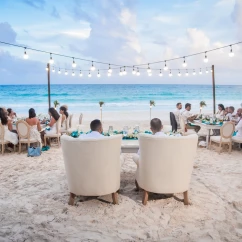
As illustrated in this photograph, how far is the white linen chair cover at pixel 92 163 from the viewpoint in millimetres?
3936

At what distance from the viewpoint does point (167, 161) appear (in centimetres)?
401

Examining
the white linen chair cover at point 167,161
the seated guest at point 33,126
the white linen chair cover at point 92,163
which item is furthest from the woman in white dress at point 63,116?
the white linen chair cover at point 167,161

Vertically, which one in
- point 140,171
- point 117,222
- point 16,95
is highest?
point 16,95

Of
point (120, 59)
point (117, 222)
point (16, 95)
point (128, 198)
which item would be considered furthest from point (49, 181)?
point (16, 95)

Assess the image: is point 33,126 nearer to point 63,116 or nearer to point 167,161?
point 63,116

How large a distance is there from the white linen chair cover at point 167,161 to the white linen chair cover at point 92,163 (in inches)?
15.1

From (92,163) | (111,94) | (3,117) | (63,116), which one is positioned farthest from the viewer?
(111,94)

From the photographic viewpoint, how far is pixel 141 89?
4116 centimetres

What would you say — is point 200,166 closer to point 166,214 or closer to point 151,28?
point 166,214

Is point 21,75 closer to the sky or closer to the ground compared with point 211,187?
closer to the sky

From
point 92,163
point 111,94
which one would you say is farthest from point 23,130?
point 111,94

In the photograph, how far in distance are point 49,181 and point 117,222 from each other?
2072 mm

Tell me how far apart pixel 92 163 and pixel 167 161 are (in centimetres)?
95

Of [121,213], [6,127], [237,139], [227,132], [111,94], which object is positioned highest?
[111,94]
